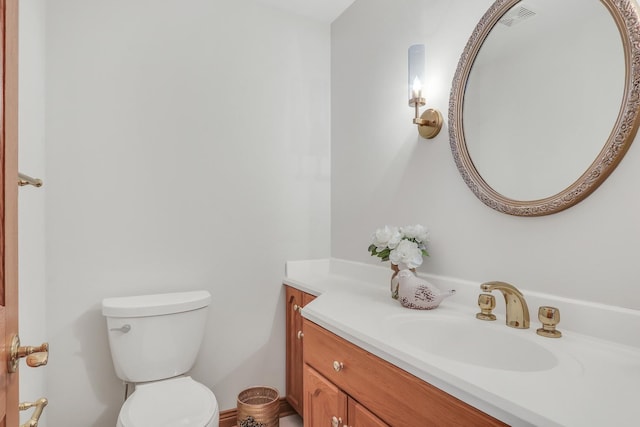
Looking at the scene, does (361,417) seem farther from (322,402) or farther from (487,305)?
(487,305)

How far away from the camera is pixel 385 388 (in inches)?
38.9

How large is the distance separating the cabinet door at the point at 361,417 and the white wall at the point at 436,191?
0.65m

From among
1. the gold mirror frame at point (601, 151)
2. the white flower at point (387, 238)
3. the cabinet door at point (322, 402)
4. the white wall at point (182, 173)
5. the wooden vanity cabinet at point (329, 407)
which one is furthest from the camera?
the white wall at point (182, 173)

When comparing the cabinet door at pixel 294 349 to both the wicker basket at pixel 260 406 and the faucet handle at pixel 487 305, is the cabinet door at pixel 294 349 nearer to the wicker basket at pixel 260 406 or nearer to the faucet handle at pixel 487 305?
the wicker basket at pixel 260 406

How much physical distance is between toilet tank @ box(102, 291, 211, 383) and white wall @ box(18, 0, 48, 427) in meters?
0.26

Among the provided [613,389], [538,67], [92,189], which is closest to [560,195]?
[538,67]

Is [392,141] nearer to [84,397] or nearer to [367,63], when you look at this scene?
[367,63]

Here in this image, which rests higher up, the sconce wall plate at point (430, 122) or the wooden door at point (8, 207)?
the sconce wall plate at point (430, 122)

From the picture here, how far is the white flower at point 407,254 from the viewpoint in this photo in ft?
4.83

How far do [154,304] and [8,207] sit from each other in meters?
1.08

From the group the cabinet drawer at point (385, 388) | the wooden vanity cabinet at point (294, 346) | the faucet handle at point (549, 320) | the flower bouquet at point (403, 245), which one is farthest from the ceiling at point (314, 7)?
the faucet handle at point (549, 320)

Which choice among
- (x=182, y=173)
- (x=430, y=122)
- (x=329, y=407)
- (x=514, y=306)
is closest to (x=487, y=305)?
(x=514, y=306)

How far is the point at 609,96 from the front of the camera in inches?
40.1

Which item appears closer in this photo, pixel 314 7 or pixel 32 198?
pixel 32 198
